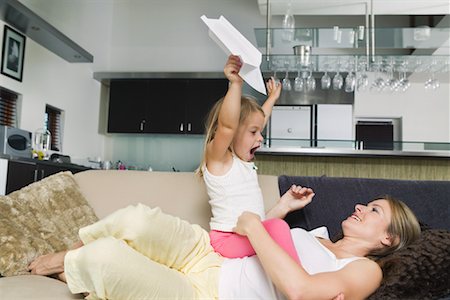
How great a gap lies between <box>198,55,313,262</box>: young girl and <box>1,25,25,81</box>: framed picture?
3.13 metres

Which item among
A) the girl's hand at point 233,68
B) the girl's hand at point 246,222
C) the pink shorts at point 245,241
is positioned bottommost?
the pink shorts at point 245,241

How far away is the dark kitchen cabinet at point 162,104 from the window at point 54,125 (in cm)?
99

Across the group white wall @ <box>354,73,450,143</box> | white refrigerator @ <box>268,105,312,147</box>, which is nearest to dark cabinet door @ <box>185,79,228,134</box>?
white refrigerator @ <box>268,105,312,147</box>

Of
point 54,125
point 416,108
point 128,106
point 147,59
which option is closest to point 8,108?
point 54,125

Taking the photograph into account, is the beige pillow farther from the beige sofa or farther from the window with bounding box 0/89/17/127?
the window with bounding box 0/89/17/127

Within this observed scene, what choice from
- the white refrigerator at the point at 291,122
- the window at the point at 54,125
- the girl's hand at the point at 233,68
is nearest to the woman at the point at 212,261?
the girl's hand at the point at 233,68

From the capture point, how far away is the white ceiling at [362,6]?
4035 mm

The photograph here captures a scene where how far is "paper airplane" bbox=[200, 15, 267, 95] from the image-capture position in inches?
51.1

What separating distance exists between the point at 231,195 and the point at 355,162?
85.3 inches

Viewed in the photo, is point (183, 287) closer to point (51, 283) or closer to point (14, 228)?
point (51, 283)

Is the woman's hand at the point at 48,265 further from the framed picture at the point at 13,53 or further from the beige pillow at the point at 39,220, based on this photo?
the framed picture at the point at 13,53

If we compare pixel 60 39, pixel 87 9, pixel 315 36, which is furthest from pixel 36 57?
pixel 315 36

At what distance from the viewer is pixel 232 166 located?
1.49 m

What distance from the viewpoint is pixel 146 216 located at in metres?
1.13
